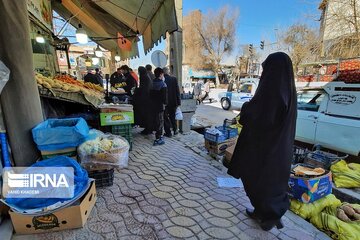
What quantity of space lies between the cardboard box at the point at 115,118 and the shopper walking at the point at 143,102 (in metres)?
1.41

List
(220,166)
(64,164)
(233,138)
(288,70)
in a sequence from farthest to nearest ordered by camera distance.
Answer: (233,138) < (220,166) < (64,164) < (288,70)

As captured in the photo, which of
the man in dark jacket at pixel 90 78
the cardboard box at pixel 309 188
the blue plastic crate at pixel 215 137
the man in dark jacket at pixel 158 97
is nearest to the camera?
the cardboard box at pixel 309 188

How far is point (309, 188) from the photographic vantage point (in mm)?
2807

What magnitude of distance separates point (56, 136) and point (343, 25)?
978 centimetres

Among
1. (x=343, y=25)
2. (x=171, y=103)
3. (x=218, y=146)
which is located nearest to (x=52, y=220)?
(x=218, y=146)

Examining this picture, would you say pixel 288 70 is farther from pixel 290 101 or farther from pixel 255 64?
pixel 255 64

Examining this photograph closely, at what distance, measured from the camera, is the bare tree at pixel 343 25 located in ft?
24.3

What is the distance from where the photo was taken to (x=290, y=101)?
2.16 metres

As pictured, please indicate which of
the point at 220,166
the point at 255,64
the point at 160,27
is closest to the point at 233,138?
the point at 220,166

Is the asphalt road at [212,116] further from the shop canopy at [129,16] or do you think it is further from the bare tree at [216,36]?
the bare tree at [216,36]

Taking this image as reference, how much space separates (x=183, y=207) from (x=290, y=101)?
181 cm

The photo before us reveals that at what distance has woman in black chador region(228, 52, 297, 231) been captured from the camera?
215 cm

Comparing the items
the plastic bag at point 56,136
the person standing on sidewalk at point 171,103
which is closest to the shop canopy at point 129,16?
the person standing on sidewalk at point 171,103

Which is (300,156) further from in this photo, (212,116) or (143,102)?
(212,116)
